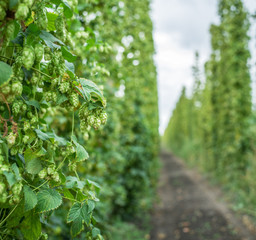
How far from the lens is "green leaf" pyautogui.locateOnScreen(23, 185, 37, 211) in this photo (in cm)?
93

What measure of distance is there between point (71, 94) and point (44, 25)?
0.28 meters

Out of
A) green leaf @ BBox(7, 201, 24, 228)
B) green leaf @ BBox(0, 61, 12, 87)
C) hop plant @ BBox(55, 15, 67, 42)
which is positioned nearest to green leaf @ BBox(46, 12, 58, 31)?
hop plant @ BBox(55, 15, 67, 42)

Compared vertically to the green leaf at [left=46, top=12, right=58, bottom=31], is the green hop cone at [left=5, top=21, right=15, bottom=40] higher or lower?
lower

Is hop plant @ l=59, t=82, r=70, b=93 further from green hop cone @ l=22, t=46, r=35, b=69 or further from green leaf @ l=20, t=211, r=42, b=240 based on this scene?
green leaf @ l=20, t=211, r=42, b=240

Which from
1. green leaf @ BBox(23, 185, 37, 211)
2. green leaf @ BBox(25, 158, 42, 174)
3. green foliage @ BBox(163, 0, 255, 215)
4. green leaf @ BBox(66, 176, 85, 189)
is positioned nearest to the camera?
green leaf @ BBox(23, 185, 37, 211)

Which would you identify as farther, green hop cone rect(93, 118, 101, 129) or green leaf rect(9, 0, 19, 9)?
green hop cone rect(93, 118, 101, 129)

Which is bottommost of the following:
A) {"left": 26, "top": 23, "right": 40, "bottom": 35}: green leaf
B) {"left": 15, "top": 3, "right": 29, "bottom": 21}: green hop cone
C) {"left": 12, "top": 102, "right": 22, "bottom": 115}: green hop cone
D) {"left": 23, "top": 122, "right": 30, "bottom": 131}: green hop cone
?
{"left": 23, "top": 122, "right": 30, "bottom": 131}: green hop cone

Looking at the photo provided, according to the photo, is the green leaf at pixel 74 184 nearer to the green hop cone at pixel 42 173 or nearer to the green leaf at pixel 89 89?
the green hop cone at pixel 42 173

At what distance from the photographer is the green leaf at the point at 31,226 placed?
105cm

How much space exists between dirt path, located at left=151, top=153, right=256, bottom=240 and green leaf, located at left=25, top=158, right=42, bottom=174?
5860mm

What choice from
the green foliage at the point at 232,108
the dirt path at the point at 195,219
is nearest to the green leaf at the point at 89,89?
the dirt path at the point at 195,219

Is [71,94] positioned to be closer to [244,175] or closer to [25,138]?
[25,138]

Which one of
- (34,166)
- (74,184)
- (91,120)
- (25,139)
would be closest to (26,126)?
(25,139)

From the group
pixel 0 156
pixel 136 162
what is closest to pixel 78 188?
pixel 0 156
